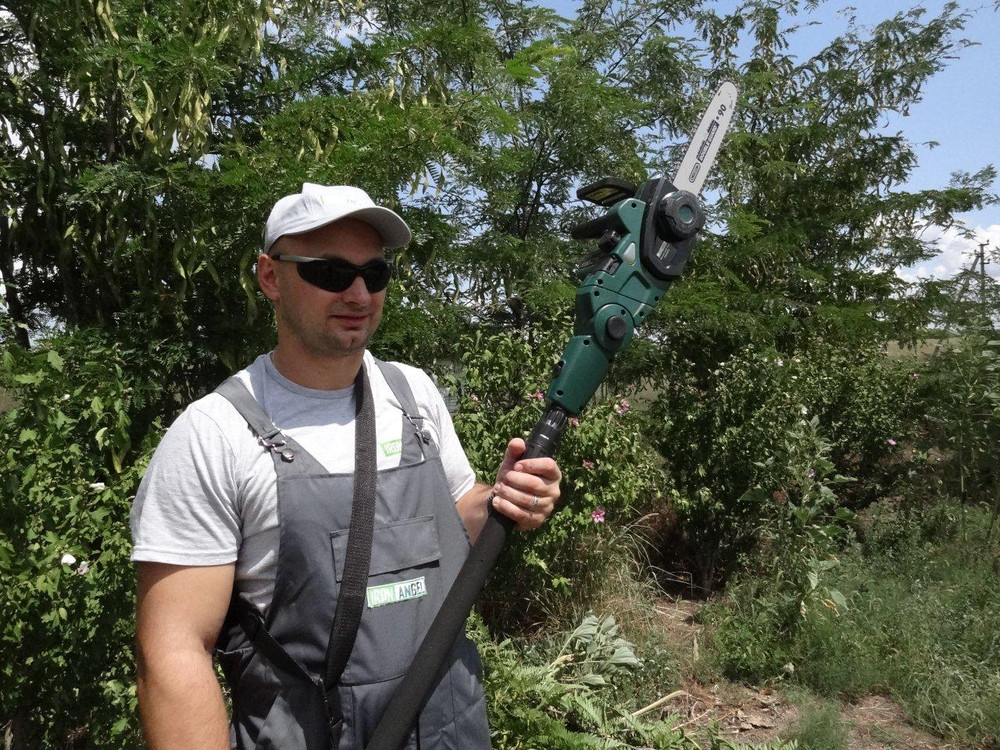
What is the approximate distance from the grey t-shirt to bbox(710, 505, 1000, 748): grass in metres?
3.49

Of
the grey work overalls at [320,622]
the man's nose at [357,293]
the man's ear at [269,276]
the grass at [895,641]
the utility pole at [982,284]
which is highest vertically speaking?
the utility pole at [982,284]

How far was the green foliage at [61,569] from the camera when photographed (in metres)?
2.51

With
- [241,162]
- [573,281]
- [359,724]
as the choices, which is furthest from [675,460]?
[359,724]

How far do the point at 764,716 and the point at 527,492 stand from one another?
3130 mm

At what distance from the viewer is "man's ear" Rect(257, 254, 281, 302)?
1671 millimetres

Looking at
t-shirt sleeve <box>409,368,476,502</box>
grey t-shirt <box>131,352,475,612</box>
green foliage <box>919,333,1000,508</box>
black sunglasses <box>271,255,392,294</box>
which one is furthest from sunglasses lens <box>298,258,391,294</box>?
green foliage <box>919,333,1000,508</box>

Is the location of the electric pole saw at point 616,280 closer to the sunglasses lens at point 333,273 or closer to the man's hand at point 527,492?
the man's hand at point 527,492

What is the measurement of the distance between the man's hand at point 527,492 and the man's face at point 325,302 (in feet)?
1.26

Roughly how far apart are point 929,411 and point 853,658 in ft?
10.8

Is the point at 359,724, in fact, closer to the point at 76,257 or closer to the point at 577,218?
the point at 76,257

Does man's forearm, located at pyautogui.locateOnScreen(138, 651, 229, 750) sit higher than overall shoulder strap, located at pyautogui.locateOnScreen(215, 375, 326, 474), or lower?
lower

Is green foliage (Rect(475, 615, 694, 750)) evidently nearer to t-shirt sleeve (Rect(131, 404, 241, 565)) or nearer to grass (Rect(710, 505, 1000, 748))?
grass (Rect(710, 505, 1000, 748))

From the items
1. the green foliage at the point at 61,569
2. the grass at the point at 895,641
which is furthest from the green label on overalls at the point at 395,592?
the grass at the point at 895,641

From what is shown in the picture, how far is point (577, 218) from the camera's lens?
6.07m
